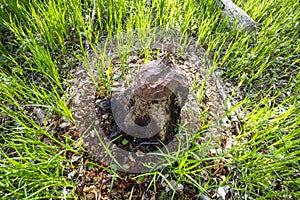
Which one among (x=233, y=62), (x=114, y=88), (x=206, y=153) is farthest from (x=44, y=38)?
(x=233, y=62)

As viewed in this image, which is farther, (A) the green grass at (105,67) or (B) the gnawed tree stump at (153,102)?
(A) the green grass at (105,67)

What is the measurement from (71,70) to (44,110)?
0.38m

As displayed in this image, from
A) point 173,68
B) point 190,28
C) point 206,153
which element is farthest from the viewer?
point 190,28

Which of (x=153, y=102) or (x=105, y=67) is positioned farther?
(x=105, y=67)

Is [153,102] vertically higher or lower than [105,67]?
higher

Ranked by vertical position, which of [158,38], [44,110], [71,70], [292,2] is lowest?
[44,110]

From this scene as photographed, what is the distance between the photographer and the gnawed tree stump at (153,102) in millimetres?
1102

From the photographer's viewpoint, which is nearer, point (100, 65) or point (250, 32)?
point (100, 65)

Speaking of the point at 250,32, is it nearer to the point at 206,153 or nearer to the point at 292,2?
the point at 292,2

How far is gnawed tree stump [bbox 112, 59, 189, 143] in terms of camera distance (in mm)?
1102

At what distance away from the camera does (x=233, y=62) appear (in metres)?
2.00

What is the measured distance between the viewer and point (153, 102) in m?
1.19

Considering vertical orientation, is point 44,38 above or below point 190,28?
below

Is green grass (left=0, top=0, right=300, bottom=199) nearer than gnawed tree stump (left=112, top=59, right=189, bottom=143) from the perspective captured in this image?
No
